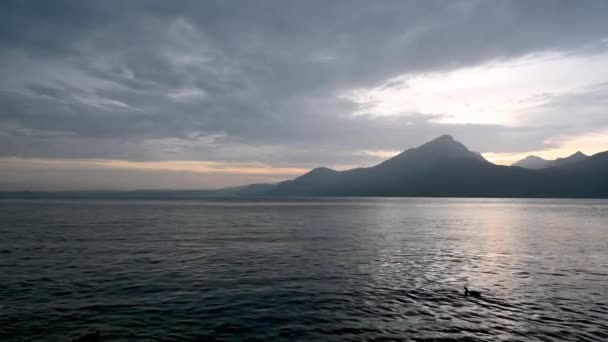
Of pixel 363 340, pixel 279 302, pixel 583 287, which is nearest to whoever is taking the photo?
pixel 363 340

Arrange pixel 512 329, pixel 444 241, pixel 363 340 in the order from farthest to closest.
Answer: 1. pixel 444 241
2. pixel 512 329
3. pixel 363 340

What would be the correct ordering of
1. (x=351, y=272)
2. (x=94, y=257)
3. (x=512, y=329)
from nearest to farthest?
(x=512, y=329)
(x=351, y=272)
(x=94, y=257)

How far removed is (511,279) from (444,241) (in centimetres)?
3418

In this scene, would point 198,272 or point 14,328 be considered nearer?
point 14,328

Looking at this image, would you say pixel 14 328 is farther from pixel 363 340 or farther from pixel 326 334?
pixel 363 340

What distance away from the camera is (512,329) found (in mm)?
24500

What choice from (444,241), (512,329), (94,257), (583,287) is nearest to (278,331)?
(512,329)

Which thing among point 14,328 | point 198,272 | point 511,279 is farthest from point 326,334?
point 511,279

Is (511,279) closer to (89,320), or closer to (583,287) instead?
(583,287)

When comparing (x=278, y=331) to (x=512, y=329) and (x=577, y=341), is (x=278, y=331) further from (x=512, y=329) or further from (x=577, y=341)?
(x=577, y=341)

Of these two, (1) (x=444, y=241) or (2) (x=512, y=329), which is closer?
(2) (x=512, y=329)

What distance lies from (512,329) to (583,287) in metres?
17.7

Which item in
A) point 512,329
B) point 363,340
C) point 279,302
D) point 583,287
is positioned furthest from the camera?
point 583,287

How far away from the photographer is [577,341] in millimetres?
22531
